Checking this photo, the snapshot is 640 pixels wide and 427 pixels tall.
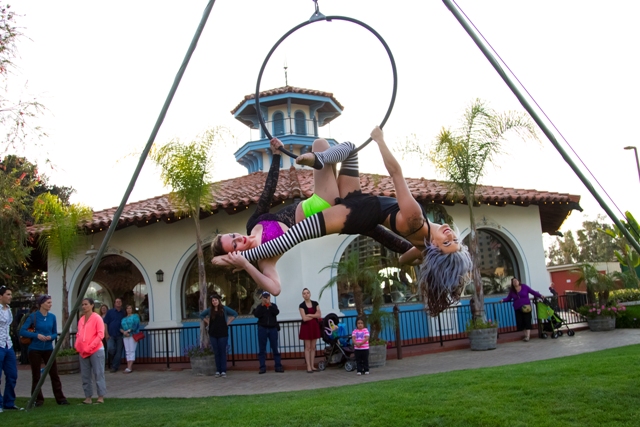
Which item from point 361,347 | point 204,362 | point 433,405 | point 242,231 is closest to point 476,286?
point 361,347

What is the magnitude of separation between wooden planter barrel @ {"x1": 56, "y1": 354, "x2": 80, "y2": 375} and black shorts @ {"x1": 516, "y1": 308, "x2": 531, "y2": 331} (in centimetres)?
990

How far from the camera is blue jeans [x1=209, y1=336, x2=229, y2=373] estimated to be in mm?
11047

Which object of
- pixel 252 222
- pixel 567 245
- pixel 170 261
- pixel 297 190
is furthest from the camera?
pixel 567 245

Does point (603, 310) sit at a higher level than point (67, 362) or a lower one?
higher

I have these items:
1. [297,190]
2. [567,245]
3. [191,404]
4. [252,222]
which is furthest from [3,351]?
[567,245]

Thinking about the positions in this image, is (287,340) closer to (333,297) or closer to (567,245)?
(333,297)

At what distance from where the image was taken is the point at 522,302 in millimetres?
13984

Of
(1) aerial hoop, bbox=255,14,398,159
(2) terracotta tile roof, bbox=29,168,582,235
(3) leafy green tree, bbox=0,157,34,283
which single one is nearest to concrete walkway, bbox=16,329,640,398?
(3) leafy green tree, bbox=0,157,34,283

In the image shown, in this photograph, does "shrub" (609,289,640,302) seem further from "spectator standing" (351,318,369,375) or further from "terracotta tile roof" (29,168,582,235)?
"spectator standing" (351,318,369,375)

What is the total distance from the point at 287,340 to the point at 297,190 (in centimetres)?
328

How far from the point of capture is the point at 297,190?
40.6 feet

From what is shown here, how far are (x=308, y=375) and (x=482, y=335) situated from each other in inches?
160

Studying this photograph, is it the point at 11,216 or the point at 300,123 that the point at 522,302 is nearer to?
the point at 300,123

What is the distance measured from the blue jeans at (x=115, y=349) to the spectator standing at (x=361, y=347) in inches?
212
